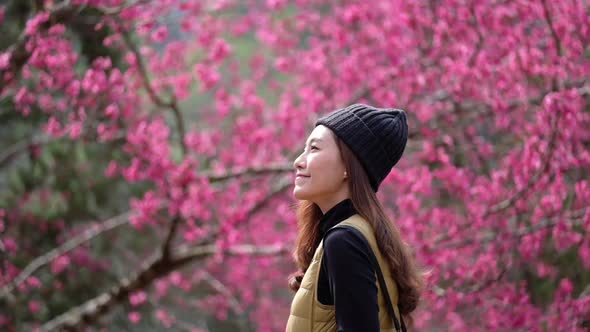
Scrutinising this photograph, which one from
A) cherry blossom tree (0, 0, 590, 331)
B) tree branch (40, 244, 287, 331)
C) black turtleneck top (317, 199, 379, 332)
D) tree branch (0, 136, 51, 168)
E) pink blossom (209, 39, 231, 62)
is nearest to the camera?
black turtleneck top (317, 199, 379, 332)

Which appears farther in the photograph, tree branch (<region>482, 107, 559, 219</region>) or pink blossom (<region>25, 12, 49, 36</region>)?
pink blossom (<region>25, 12, 49, 36</region>)

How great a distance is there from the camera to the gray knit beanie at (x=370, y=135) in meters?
2.28

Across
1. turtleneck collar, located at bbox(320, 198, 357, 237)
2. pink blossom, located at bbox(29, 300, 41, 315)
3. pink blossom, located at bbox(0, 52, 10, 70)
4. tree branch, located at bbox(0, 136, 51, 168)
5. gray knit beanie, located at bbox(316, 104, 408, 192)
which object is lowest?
pink blossom, located at bbox(29, 300, 41, 315)

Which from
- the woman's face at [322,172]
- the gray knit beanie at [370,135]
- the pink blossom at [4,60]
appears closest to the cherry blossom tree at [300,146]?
the pink blossom at [4,60]

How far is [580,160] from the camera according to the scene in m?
4.29

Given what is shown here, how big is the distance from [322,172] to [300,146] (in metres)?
3.82

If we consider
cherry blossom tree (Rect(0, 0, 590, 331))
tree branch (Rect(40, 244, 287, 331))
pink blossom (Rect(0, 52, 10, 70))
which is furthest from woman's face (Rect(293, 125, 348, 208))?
tree branch (Rect(40, 244, 287, 331))

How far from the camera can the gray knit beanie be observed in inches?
89.9

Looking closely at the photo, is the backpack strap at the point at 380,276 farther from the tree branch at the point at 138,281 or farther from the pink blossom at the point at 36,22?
the tree branch at the point at 138,281

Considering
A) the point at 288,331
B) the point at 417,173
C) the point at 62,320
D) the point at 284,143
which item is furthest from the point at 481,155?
the point at 288,331

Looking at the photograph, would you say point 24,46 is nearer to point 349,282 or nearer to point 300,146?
point 300,146

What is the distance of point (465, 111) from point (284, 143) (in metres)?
3.07

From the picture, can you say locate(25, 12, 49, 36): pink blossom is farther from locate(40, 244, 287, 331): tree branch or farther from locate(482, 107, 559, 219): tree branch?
locate(482, 107, 559, 219): tree branch

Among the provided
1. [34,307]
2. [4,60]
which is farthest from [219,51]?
[34,307]
